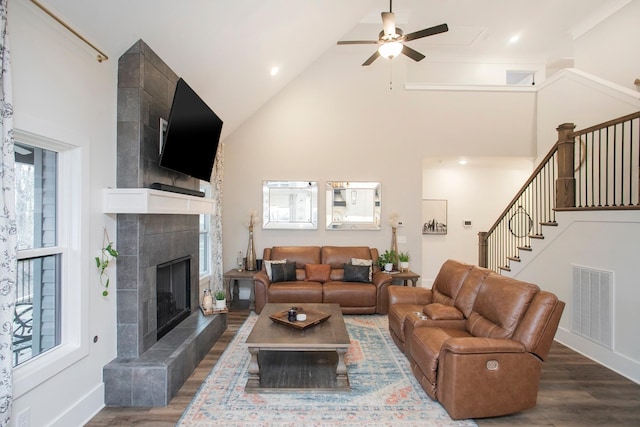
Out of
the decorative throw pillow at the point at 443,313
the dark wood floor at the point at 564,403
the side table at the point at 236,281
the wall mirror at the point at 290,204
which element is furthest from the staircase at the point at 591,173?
the side table at the point at 236,281

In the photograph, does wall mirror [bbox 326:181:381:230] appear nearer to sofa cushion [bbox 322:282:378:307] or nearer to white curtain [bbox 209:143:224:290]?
sofa cushion [bbox 322:282:378:307]

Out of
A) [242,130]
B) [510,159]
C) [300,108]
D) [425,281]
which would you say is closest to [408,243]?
[425,281]

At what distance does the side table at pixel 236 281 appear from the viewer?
5.13m

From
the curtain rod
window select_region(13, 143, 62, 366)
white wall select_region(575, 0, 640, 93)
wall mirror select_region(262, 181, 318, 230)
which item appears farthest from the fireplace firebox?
white wall select_region(575, 0, 640, 93)

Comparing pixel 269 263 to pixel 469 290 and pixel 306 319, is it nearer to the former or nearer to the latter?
pixel 306 319

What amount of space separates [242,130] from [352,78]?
2.18 meters

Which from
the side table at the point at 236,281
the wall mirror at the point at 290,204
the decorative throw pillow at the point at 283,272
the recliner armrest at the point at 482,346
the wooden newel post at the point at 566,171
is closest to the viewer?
the recliner armrest at the point at 482,346

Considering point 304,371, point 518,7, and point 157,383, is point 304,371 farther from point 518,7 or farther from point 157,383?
point 518,7

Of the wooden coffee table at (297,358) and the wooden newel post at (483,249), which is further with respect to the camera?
the wooden newel post at (483,249)

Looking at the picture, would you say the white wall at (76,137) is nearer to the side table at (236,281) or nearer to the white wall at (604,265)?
the side table at (236,281)

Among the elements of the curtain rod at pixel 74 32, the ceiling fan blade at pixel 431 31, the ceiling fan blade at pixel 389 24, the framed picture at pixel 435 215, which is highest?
the ceiling fan blade at pixel 389 24

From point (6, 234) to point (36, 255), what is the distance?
52 centimetres

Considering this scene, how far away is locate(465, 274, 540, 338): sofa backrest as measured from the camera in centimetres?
250

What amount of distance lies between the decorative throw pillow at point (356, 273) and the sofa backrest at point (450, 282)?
1290 mm
